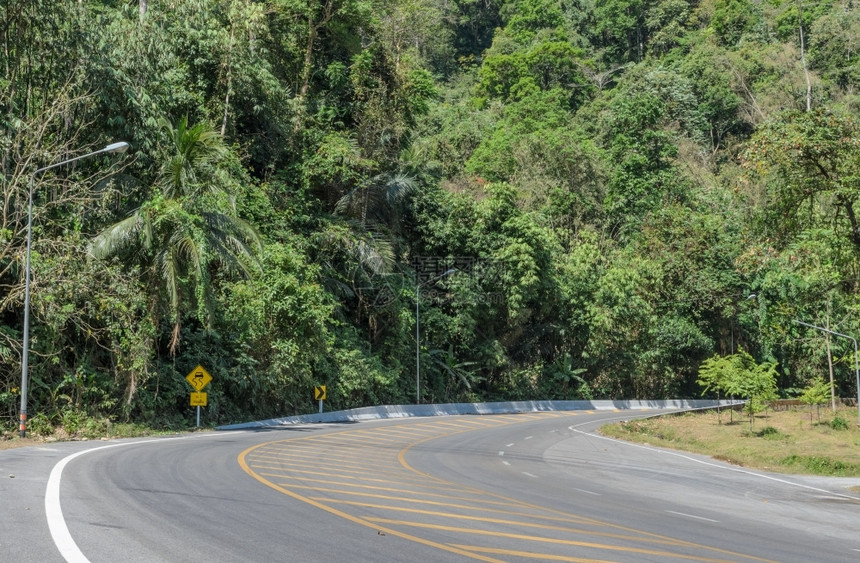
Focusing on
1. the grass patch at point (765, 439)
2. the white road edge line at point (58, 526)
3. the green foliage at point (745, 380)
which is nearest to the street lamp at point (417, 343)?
the grass patch at point (765, 439)

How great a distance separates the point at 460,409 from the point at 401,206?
13139 mm

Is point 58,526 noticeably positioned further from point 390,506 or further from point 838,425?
point 838,425

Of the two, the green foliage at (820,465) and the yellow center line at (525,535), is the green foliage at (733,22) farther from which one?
the yellow center line at (525,535)

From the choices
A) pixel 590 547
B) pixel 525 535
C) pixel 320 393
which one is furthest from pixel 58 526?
pixel 320 393

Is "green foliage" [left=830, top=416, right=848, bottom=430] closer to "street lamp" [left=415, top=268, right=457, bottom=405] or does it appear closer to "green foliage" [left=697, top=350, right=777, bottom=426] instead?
"green foliage" [left=697, top=350, right=777, bottom=426]

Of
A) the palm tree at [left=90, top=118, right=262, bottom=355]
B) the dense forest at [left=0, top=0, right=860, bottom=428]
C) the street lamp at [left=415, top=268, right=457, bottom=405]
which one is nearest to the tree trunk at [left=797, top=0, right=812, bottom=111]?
the dense forest at [left=0, top=0, right=860, bottom=428]

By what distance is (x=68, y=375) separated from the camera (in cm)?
2786

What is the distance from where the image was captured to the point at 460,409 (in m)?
53.3

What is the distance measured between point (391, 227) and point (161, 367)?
23.5 meters

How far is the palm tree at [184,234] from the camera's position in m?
29.4

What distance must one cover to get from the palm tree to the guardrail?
624 cm

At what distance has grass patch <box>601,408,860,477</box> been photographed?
27.9m

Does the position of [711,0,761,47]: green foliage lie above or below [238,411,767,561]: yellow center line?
above

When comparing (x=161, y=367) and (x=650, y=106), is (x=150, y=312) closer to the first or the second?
(x=161, y=367)
